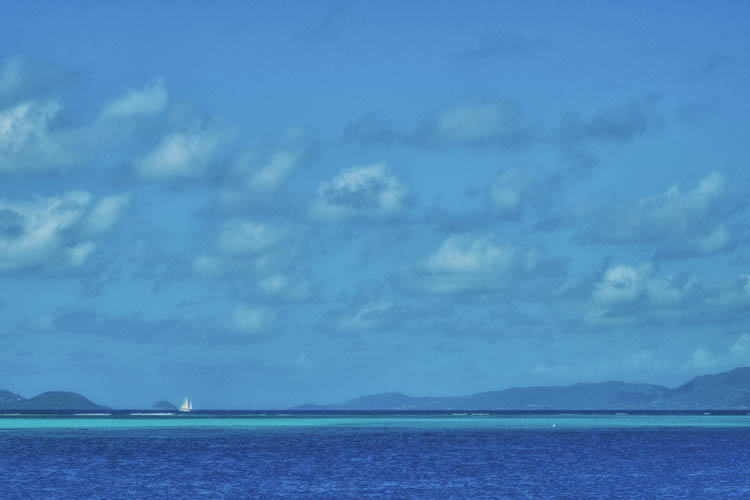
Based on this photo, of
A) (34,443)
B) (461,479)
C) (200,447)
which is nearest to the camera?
(461,479)

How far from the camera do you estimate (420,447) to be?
151375mm

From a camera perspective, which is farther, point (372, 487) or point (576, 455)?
point (576, 455)

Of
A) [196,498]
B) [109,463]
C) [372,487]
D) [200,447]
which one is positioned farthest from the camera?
[200,447]

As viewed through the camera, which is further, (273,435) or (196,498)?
(273,435)

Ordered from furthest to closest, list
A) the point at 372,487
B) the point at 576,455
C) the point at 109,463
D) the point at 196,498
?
1. the point at 576,455
2. the point at 109,463
3. the point at 372,487
4. the point at 196,498

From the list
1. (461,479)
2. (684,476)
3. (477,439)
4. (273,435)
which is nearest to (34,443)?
(273,435)

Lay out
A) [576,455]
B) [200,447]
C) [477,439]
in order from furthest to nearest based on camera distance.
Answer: [477,439]
[200,447]
[576,455]

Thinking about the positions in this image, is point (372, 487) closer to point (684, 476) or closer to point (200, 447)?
point (684, 476)

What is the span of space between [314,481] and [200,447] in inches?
2155

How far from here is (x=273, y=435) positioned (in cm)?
18962

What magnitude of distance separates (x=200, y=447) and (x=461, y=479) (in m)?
57.7

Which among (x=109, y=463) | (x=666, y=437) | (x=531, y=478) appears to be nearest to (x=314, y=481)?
(x=531, y=478)

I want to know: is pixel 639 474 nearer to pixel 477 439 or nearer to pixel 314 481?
pixel 314 481

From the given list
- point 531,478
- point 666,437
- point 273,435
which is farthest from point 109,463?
point 666,437
